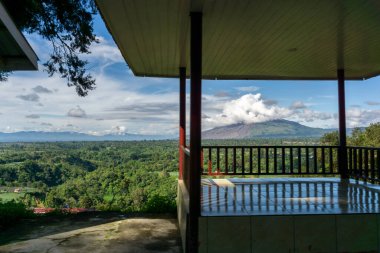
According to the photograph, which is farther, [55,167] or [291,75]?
[55,167]

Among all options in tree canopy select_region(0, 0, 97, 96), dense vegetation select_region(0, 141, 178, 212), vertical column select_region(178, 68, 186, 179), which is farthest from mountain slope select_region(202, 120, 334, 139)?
vertical column select_region(178, 68, 186, 179)

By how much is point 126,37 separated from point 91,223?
3181 mm

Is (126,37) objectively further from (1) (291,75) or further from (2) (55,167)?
(2) (55,167)

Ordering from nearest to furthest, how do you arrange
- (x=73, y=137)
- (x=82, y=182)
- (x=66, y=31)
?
(x=66, y=31), (x=82, y=182), (x=73, y=137)

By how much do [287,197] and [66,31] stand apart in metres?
6.51

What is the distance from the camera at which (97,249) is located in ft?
13.3

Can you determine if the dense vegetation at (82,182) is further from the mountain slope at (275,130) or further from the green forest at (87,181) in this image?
the mountain slope at (275,130)

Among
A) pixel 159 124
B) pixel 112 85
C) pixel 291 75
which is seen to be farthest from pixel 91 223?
pixel 159 124

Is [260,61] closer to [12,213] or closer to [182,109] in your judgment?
[182,109]

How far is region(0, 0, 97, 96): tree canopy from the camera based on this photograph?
7316mm

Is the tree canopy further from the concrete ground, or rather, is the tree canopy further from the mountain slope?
the mountain slope

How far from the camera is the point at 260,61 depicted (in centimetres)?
595

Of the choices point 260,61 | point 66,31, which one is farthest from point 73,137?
point 260,61

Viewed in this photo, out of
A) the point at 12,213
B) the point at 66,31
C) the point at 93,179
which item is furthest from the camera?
the point at 93,179
